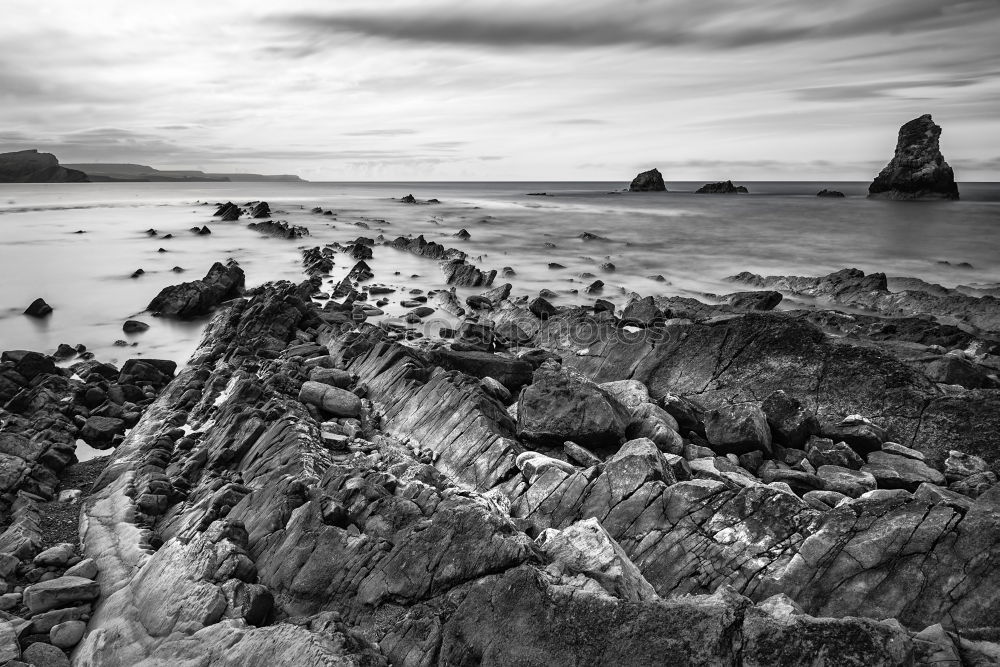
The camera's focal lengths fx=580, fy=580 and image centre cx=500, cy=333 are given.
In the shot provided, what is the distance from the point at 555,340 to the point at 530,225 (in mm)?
50027

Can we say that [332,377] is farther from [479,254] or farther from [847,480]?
[479,254]

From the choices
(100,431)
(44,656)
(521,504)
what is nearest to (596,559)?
(521,504)

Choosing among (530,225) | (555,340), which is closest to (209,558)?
Answer: (555,340)

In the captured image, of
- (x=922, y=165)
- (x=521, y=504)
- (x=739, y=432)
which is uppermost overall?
(x=922, y=165)

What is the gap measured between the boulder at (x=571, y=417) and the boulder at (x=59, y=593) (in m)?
6.38

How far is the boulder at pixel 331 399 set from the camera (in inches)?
456

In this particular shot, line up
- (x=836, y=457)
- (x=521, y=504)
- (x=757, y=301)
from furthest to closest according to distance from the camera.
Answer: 1. (x=757, y=301)
2. (x=836, y=457)
3. (x=521, y=504)

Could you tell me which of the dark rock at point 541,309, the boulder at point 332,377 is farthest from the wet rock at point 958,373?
the boulder at point 332,377

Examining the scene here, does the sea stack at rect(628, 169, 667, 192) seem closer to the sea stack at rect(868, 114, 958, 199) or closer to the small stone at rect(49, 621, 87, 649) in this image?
the sea stack at rect(868, 114, 958, 199)

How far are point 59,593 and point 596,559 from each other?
6.67m

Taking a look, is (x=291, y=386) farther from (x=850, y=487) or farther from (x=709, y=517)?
(x=850, y=487)

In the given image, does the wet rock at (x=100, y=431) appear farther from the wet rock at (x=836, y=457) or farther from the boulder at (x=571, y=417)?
the wet rock at (x=836, y=457)

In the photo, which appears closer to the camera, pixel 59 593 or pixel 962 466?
pixel 59 593

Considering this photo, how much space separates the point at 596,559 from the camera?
612cm
